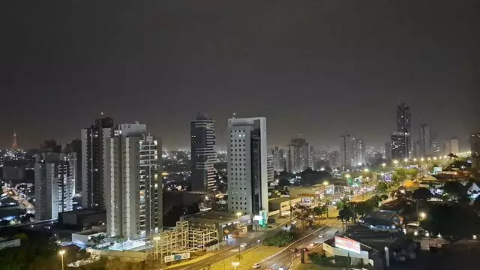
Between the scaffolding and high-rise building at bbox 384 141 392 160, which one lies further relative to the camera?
high-rise building at bbox 384 141 392 160

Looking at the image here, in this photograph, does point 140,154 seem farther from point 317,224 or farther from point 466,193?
point 466,193

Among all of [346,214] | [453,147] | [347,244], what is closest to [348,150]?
[453,147]

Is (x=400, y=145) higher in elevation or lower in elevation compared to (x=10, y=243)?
higher

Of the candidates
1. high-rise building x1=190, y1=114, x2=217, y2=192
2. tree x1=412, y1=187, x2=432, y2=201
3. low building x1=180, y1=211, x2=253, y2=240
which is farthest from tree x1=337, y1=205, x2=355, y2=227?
high-rise building x1=190, y1=114, x2=217, y2=192

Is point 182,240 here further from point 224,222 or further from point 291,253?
point 291,253

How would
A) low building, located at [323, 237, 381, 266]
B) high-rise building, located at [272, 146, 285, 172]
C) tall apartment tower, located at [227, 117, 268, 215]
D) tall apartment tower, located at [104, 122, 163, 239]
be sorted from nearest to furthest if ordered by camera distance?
low building, located at [323, 237, 381, 266] → tall apartment tower, located at [104, 122, 163, 239] → tall apartment tower, located at [227, 117, 268, 215] → high-rise building, located at [272, 146, 285, 172]

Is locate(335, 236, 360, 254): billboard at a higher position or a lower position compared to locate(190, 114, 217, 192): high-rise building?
lower

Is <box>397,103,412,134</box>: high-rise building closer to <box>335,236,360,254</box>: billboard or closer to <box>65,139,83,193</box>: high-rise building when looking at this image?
<box>65,139,83,193</box>: high-rise building
